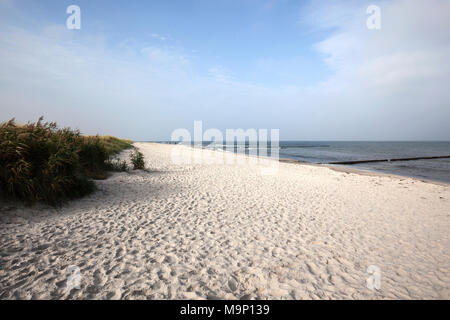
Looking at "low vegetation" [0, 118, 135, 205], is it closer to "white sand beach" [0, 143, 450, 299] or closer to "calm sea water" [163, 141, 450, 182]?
"white sand beach" [0, 143, 450, 299]

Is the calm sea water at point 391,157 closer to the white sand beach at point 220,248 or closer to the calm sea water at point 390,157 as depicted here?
the calm sea water at point 390,157

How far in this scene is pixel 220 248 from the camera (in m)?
3.79

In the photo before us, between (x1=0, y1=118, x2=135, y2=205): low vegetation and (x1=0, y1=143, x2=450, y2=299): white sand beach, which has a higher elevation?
(x1=0, y1=118, x2=135, y2=205): low vegetation

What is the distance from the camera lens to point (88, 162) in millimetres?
8375

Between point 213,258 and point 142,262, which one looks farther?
point 213,258

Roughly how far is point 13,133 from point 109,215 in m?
3.10

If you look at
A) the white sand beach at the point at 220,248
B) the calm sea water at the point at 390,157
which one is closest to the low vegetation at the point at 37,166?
the white sand beach at the point at 220,248

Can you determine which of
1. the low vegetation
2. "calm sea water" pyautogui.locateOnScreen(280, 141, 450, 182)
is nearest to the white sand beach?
the low vegetation

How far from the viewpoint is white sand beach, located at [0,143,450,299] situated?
2754 millimetres

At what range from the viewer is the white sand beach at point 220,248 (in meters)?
2.75

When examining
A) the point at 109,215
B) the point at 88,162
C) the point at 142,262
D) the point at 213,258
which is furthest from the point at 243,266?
the point at 88,162

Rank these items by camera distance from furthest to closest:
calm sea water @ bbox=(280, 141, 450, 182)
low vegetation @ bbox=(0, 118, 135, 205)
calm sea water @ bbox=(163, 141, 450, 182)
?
calm sea water @ bbox=(163, 141, 450, 182) → calm sea water @ bbox=(280, 141, 450, 182) → low vegetation @ bbox=(0, 118, 135, 205)
